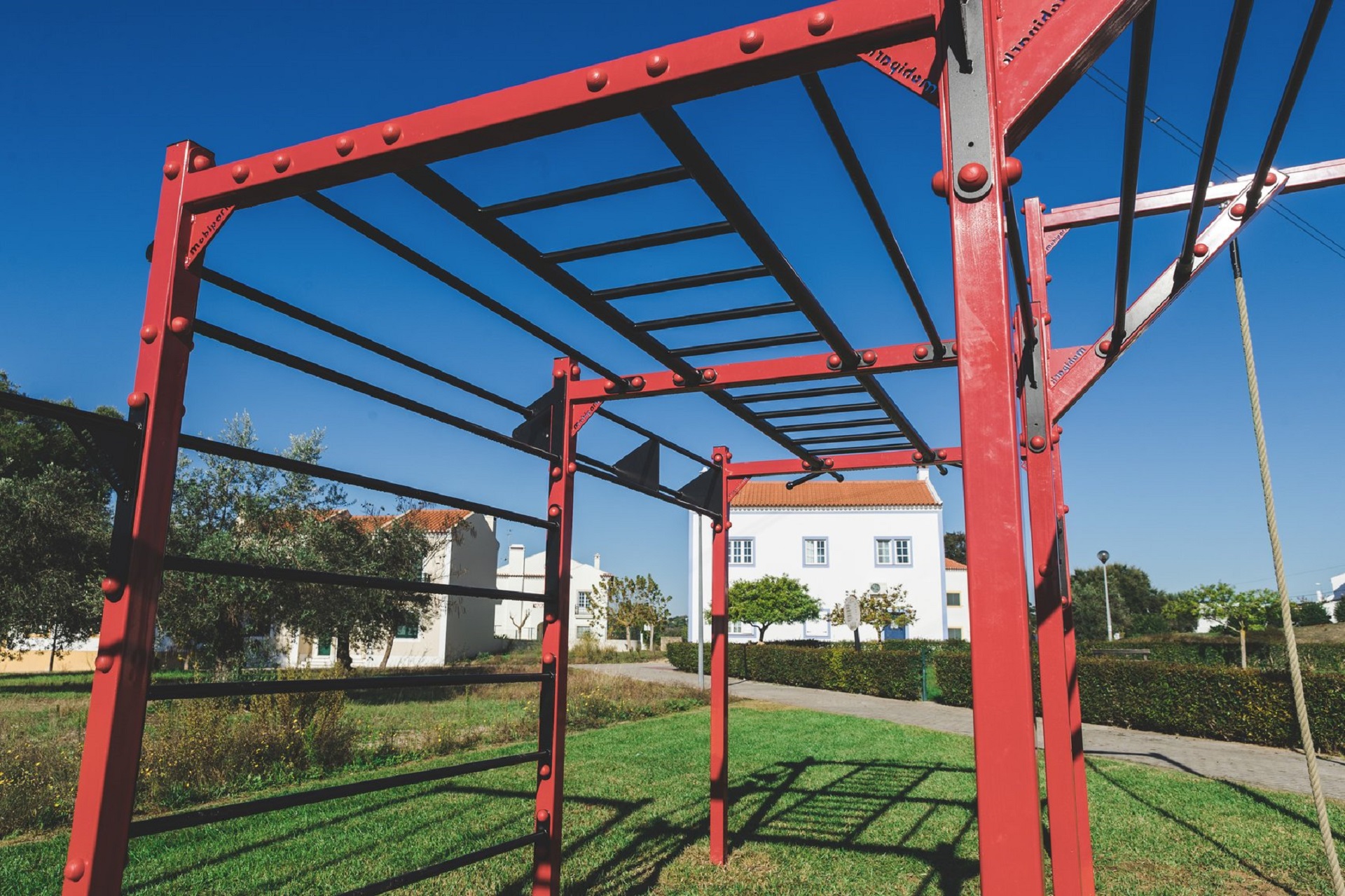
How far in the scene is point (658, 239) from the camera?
7.38 feet

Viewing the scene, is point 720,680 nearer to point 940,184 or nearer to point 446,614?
point 940,184

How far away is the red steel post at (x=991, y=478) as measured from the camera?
121 cm

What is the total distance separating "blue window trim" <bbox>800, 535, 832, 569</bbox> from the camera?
33.5 metres

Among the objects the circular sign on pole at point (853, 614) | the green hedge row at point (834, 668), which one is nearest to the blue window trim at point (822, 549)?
the circular sign on pole at point (853, 614)

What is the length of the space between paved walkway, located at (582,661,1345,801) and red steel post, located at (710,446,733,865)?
6725 mm

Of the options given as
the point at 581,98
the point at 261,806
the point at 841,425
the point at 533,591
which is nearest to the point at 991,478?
the point at 581,98

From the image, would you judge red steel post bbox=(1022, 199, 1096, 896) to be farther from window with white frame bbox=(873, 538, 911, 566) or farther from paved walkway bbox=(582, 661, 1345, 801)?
window with white frame bbox=(873, 538, 911, 566)

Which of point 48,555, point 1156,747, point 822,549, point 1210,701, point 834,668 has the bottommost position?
point 1156,747

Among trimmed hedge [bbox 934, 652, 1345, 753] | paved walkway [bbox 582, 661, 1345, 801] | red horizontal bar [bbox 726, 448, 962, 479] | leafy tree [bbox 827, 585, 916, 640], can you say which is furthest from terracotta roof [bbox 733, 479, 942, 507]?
red horizontal bar [bbox 726, 448, 962, 479]

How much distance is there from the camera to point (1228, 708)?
12.0 metres

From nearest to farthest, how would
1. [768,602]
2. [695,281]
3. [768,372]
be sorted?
[695,281], [768,372], [768,602]

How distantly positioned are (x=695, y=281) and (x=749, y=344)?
86 centimetres

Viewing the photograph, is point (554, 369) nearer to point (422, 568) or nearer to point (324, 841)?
point (324, 841)

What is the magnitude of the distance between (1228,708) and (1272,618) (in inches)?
681
